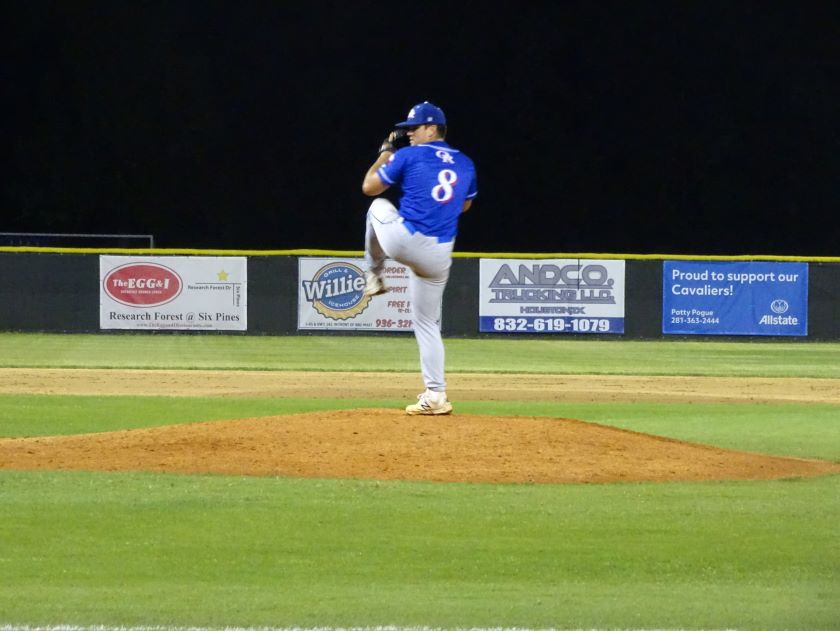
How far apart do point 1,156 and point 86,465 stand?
23.1 meters

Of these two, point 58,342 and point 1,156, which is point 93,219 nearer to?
point 1,156

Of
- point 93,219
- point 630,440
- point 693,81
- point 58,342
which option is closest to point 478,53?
point 693,81

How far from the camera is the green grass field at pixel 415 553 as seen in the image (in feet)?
14.3

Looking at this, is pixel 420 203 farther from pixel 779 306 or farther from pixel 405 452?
pixel 779 306

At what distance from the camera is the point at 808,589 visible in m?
4.71

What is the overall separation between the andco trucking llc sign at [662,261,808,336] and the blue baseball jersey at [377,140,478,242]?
1664cm

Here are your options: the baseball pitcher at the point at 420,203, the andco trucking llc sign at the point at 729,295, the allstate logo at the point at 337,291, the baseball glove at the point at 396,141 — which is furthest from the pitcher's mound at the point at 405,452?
the andco trucking llc sign at the point at 729,295

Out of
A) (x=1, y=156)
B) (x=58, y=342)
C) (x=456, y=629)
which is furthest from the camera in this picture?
(x=1, y=156)

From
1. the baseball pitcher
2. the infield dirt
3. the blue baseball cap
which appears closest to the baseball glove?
the baseball pitcher

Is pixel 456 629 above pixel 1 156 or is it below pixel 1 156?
below

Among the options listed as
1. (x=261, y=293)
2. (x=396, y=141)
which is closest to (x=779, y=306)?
(x=261, y=293)

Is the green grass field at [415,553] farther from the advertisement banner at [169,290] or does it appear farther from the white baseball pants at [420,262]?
the advertisement banner at [169,290]

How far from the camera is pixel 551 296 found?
2392 cm

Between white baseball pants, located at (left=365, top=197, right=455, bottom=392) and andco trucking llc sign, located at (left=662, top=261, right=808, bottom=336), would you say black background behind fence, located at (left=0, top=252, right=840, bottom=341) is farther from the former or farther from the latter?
white baseball pants, located at (left=365, top=197, right=455, bottom=392)
